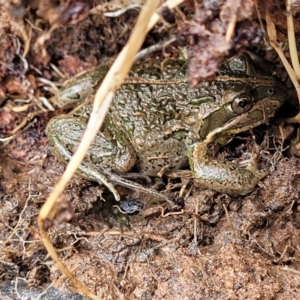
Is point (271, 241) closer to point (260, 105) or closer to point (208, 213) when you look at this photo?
point (208, 213)

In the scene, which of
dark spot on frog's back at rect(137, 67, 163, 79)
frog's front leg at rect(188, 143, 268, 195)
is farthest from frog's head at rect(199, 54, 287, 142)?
dark spot on frog's back at rect(137, 67, 163, 79)

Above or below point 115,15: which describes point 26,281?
below

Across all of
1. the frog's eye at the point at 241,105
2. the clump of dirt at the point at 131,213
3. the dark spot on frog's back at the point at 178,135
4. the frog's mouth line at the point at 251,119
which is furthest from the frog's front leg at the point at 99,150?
the frog's eye at the point at 241,105

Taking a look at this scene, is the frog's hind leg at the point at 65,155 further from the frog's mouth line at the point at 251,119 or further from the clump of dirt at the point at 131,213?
the frog's mouth line at the point at 251,119

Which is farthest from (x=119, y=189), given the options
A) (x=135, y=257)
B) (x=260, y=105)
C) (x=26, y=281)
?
(x=260, y=105)

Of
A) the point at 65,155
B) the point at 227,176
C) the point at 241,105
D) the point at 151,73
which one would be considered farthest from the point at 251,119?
the point at 65,155
